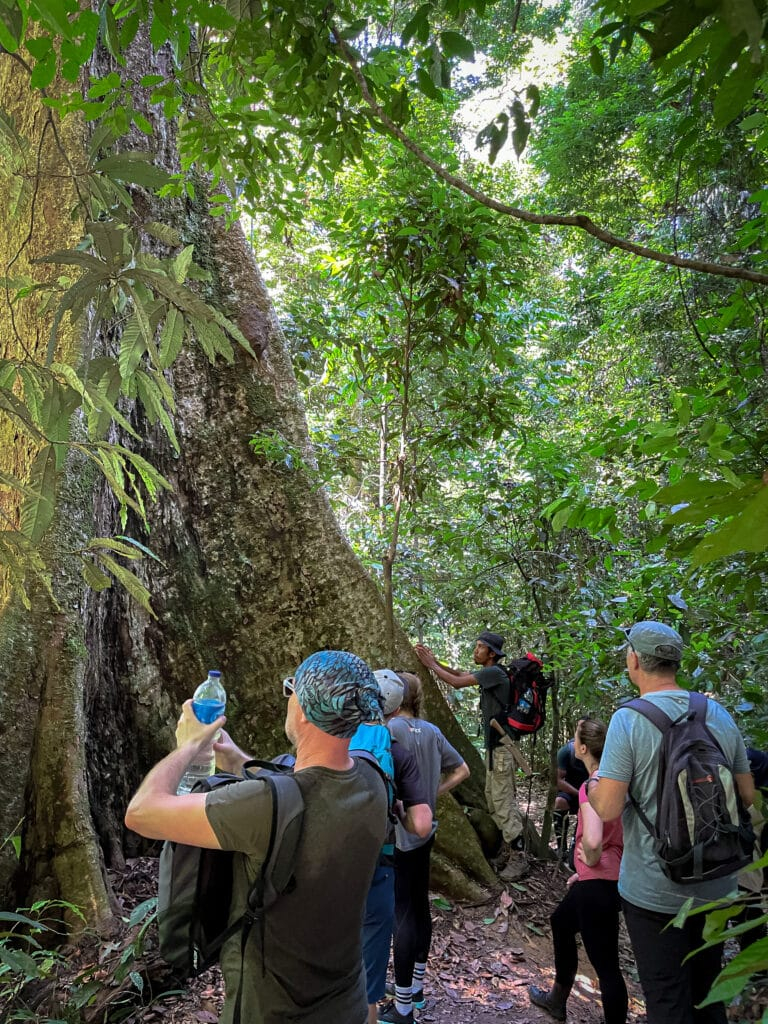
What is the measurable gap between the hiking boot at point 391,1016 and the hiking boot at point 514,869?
5.59ft

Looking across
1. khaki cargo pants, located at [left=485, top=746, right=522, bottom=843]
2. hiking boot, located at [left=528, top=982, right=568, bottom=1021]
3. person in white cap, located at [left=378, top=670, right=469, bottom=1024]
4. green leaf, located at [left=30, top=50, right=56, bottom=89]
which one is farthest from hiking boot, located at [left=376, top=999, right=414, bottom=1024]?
green leaf, located at [left=30, top=50, right=56, bottom=89]

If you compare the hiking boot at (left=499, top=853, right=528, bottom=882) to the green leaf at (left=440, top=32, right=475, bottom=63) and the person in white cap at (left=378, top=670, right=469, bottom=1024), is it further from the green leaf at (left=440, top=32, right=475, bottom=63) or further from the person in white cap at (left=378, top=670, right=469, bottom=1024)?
the green leaf at (left=440, top=32, right=475, bottom=63)

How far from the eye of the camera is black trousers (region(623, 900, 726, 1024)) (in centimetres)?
247

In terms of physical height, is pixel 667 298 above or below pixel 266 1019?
above

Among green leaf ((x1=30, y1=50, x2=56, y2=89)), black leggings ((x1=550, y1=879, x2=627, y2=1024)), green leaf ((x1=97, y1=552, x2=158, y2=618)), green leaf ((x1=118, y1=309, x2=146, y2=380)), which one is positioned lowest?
black leggings ((x1=550, y1=879, x2=627, y2=1024))

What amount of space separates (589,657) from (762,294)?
110 inches

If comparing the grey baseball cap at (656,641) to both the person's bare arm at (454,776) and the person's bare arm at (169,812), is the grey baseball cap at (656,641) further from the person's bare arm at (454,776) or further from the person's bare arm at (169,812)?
the person's bare arm at (169,812)

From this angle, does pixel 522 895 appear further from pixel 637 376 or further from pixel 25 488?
pixel 637 376

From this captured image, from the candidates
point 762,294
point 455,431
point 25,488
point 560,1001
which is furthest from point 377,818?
point 455,431

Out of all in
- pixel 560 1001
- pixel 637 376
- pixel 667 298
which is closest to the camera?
pixel 560 1001

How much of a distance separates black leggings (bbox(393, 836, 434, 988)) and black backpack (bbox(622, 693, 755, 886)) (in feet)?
4.25

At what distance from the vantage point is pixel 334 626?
4.91m

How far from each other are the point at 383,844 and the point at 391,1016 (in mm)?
1734

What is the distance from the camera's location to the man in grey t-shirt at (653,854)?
2.49 metres
